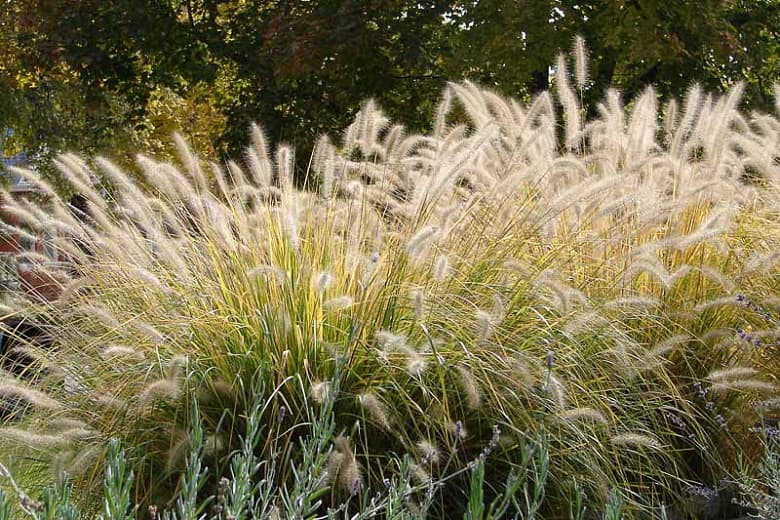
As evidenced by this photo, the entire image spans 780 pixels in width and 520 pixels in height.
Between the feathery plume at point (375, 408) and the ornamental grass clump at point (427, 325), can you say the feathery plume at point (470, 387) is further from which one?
the feathery plume at point (375, 408)

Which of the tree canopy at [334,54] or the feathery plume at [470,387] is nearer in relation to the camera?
the feathery plume at [470,387]

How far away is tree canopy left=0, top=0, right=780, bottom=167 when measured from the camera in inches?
348

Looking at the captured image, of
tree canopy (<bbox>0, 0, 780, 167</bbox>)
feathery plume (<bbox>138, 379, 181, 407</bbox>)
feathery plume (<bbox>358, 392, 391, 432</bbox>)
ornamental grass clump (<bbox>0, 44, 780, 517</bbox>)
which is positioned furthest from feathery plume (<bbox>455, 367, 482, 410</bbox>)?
tree canopy (<bbox>0, 0, 780, 167</bbox>)

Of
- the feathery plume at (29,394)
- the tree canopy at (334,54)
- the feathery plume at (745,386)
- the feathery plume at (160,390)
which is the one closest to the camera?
the feathery plume at (160,390)

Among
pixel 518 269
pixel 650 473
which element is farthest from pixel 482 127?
pixel 650 473

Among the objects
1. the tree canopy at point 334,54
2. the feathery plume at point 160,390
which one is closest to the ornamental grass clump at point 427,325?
the feathery plume at point 160,390

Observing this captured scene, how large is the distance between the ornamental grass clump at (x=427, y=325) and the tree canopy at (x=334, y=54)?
492 centimetres

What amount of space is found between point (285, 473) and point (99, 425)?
0.64m

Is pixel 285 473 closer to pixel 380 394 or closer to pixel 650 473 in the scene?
pixel 380 394

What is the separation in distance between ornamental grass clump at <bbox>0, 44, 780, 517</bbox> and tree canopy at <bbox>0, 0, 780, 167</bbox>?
16.2 feet

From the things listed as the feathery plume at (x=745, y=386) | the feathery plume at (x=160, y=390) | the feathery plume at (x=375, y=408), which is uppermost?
the feathery plume at (x=160, y=390)

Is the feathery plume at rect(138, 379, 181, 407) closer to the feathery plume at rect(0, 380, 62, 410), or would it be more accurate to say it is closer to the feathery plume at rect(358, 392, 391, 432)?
the feathery plume at rect(0, 380, 62, 410)

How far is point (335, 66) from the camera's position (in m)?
9.75

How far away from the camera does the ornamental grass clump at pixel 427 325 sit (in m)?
2.87
